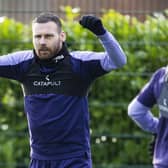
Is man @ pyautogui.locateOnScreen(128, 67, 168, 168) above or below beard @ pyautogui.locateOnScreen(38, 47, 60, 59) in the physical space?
below

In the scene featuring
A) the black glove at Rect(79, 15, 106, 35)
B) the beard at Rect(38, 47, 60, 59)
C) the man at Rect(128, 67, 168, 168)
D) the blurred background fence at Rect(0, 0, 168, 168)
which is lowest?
the blurred background fence at Rect(0, 0, 168, 168)

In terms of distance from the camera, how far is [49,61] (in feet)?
22.1

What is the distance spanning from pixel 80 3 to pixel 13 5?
96cm

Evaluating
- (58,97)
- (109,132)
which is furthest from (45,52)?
(109,132)

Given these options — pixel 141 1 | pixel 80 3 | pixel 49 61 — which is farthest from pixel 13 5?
pixel 49 61

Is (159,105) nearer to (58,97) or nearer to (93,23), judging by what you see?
(58,97)

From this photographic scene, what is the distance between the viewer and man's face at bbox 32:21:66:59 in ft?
21.9

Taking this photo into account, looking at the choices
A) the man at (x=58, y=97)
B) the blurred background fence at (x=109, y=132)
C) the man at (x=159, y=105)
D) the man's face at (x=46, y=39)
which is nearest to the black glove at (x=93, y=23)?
the man at (x=58, y=97)

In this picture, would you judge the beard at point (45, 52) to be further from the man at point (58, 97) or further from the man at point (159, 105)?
the man at point (159, 105)

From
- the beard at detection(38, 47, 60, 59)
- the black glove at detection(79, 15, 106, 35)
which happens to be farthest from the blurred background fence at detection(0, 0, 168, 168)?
the black glove at detection(79, 15, 106, 35)

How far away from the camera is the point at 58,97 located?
6.66 meters

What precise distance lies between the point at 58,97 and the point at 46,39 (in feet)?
1.49

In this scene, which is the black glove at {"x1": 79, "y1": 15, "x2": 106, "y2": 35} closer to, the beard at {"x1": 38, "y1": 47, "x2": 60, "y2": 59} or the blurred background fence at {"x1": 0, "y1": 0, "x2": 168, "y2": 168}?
the beard at {"x1": 38, "y1": 47, "x2": 60, "y2": 59}

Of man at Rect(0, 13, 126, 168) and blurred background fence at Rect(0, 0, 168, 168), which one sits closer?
man at Rect(0, 13, 126, 168)
